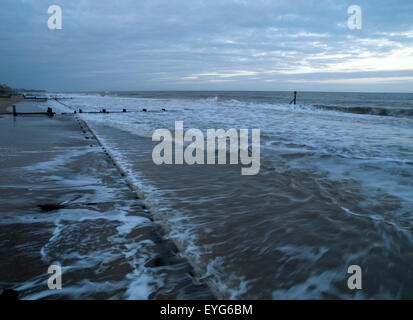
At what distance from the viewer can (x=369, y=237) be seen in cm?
320

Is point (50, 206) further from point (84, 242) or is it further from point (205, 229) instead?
point (205, 229)

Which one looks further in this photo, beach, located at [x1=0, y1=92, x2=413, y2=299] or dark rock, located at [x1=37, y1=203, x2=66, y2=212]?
dark rock, located at [x1=37, y1=203, x2=66, y2=212]

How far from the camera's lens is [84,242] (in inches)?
118

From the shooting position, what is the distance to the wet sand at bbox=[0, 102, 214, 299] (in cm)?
233

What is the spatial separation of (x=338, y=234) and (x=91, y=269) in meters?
2.88

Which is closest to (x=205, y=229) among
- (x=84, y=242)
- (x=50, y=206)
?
(x=84, y=242)

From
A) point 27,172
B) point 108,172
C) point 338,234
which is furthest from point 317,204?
point 27,172

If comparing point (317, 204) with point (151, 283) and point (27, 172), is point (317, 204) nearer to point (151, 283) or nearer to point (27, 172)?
point (151, 283)

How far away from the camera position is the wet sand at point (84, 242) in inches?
91.6

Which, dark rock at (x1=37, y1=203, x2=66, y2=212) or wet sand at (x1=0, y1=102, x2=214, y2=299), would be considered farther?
dark rock at (x1=37, y1=203, x2=66, y2=212)

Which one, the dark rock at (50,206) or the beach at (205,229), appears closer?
the beach at (205,229)

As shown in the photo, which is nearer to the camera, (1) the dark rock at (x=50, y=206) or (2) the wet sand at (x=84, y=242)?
(2) the wet sand at (x=84, y=242)
